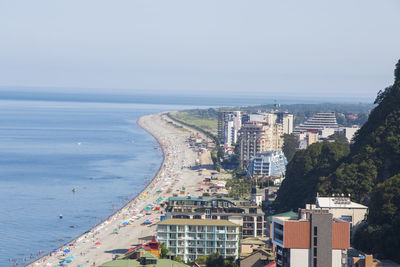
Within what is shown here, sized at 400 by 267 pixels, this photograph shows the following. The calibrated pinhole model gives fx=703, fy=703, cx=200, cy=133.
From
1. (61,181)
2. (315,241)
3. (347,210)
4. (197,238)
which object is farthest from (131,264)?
(61,181)

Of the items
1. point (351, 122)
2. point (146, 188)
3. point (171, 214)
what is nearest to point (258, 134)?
point (146, 188)

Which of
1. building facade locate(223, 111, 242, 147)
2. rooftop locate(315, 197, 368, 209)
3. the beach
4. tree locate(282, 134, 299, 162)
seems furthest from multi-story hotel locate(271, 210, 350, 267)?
building facade locate(223, 111, 242, 147)

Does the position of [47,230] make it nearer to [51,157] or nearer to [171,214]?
[171,214]

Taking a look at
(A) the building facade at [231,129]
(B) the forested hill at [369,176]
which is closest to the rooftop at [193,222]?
(B) the forested hill at [369,176]

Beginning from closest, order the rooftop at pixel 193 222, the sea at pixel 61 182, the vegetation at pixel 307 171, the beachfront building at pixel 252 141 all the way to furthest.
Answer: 1. the rooftop at pixel 193 222
2. the vegetation at pixel 307 171
3. the sea at pixel 61 182
4. the beachfront building at pixel 252 141

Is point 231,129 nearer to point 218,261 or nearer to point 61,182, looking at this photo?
point 61,182

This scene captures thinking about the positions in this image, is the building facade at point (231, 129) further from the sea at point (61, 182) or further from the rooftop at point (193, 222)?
the rooftop at point (193, 222)
